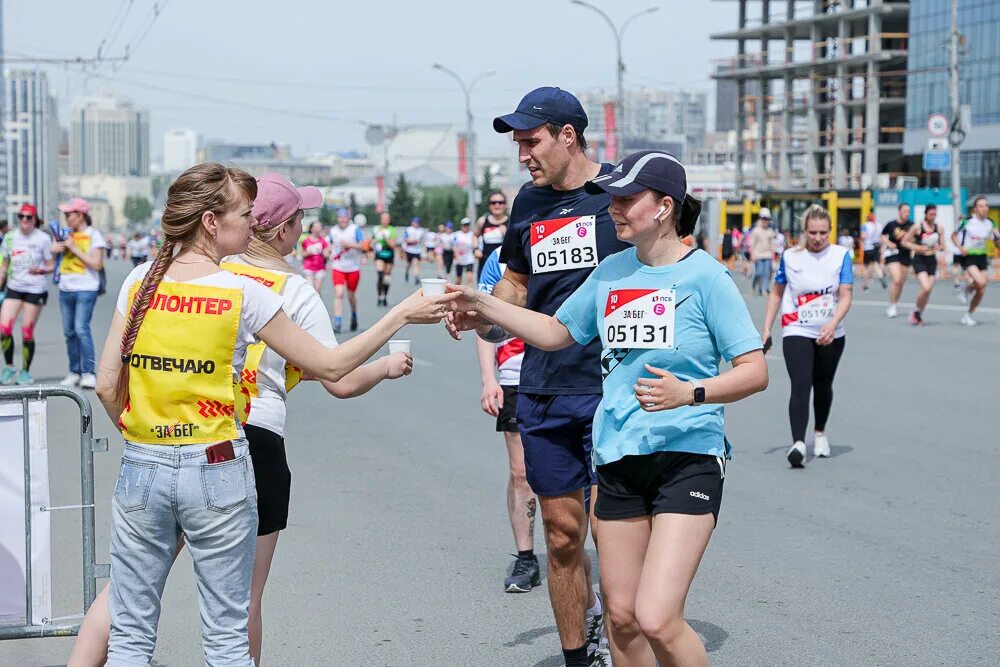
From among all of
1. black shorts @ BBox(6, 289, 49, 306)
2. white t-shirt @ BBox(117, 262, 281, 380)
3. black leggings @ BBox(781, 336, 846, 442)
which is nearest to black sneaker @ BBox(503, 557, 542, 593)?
white t-shirt @ BBox(117, 262, 281, 380)

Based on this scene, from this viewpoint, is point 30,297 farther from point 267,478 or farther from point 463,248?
point 463,248

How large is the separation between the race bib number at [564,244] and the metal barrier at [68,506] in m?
1.71

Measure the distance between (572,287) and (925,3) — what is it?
83.9 meters

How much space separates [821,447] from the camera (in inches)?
374

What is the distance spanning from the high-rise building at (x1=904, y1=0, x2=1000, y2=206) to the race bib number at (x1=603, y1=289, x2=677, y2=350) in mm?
75063

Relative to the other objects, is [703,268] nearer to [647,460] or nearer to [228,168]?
[647,460]

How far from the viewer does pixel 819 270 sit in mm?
9297


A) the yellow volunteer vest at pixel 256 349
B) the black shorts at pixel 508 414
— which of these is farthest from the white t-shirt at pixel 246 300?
the black shorts at pixel 508 414

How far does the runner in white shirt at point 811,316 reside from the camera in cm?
915

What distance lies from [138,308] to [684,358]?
5.12 feet

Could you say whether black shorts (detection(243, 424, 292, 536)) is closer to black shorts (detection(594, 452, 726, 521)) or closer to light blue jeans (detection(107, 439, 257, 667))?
light blue jeans (detection(107, 439, 257, 667))

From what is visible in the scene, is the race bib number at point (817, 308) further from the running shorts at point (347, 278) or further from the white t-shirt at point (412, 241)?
the white t-shirt at point (412, 241)

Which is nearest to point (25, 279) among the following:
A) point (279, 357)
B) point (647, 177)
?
point (279, 357)

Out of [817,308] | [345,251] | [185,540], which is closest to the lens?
[185,540]
